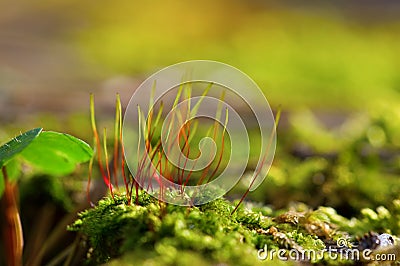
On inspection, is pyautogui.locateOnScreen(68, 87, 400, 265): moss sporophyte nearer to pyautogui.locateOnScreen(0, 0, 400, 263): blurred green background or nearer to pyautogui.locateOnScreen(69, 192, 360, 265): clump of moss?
pyautogui.locateOnScreen(69, 192, 360, 265): clump of moss

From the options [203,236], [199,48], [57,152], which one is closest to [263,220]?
[203,236]

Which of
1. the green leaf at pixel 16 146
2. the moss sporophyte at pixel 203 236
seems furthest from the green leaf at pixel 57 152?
the moss sporophyte at pixel 203 236

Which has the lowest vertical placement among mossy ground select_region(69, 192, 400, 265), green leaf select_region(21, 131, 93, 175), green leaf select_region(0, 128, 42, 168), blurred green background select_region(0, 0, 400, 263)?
mossy ground select_region(69, 192, 400, 265)

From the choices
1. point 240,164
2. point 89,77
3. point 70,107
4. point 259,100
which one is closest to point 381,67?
point 259,100

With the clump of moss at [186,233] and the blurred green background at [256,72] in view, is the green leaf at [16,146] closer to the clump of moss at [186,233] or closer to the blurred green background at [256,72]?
the clump of moss at [186,233]

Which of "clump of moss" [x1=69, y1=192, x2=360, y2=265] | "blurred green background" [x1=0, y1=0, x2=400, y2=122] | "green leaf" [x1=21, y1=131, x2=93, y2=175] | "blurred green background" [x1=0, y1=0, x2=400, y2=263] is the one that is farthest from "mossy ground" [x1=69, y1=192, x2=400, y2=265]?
"blurred green background" [x1=0, y1=0, x2=400, y2=122]

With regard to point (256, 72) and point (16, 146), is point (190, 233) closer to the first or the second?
point (16, 146)

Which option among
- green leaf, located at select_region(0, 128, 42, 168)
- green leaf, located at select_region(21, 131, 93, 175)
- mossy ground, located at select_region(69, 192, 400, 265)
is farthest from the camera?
green leaf, located at select_region(21, 131, 93, 175)
